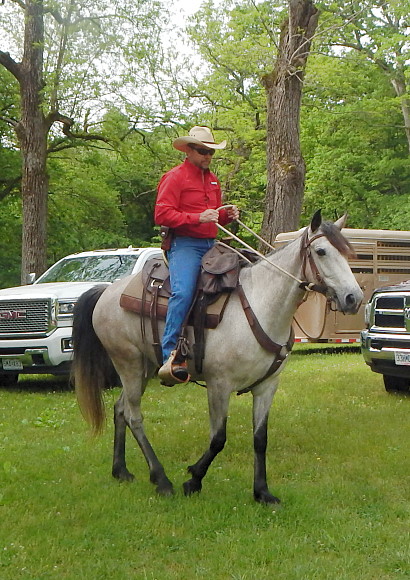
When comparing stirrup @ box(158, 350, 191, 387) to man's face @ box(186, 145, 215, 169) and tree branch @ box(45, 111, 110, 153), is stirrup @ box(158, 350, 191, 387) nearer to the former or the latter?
man's face @ box(186, 145, 215, 169)

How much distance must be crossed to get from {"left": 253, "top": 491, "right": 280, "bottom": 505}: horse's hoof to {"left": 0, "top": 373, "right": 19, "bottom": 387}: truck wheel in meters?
7.26

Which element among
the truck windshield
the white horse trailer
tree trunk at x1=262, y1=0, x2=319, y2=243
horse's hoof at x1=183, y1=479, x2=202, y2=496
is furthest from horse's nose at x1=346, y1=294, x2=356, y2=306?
the white horse trailer

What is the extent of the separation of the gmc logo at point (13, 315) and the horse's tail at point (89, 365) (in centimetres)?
427

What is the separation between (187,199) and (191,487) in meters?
2.26

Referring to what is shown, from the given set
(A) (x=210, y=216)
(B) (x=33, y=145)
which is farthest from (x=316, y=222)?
(B) (x=33, y=145)

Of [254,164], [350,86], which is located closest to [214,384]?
[350,86]

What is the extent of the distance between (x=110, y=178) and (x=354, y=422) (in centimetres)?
2355

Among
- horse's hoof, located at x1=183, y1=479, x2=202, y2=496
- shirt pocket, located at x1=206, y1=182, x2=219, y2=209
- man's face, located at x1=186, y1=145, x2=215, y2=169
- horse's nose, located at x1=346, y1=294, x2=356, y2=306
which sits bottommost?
horse's hoof, located at x1=183, y1=479, x2=202, y2=496

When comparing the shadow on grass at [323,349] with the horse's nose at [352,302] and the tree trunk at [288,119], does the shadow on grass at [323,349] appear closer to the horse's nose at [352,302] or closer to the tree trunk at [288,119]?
the tree trunk at [288,119]

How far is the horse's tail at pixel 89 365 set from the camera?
632 cm

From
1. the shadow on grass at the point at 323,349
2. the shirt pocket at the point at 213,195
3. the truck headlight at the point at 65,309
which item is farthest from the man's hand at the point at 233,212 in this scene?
the shadow on grass at the point at 323,349

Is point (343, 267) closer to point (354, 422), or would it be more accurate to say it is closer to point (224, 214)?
point (224, 214)

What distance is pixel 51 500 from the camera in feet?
17.8

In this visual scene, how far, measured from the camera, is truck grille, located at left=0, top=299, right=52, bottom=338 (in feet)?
34.7
